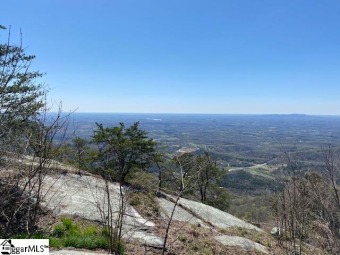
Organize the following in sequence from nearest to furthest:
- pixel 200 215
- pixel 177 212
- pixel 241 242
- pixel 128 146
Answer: pixel 241 242 → pixel 177 212 → pixel 200 215 → pixel 128 146

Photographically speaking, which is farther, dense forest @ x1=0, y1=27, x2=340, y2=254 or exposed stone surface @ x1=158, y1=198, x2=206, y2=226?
exposed stone surface @ x1=158, y1=198, x2=206, y2=226

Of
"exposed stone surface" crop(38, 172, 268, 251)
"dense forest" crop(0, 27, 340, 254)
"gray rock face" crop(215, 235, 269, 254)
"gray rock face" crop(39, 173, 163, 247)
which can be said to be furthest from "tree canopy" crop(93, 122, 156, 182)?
"gray rock face" crop(215, 235, 269, 254)

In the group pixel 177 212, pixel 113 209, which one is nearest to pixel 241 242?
pixel 177 212

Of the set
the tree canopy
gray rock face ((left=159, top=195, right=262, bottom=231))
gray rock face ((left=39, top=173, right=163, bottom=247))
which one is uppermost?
the tree canopy

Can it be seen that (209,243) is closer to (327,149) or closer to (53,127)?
(327,149)

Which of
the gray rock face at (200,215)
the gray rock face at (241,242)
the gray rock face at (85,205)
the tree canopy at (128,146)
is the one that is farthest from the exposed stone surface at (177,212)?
the tree canopy at (128,146)

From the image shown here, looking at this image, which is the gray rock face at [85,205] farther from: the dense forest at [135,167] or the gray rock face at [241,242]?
the gray rock face at [241,242]

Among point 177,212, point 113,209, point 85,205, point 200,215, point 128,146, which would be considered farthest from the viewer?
point 128,146

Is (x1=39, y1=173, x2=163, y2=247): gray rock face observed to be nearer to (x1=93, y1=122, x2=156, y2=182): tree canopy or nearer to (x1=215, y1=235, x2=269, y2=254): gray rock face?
(x1=215, y1=235, x2=269, y2=254): gray rock face

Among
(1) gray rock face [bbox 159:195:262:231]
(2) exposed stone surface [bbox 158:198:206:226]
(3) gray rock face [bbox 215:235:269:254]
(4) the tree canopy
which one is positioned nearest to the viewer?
(3) gray rock face [bbox 215:235:269:254]

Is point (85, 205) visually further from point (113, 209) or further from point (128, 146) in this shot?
point (128, 146)
